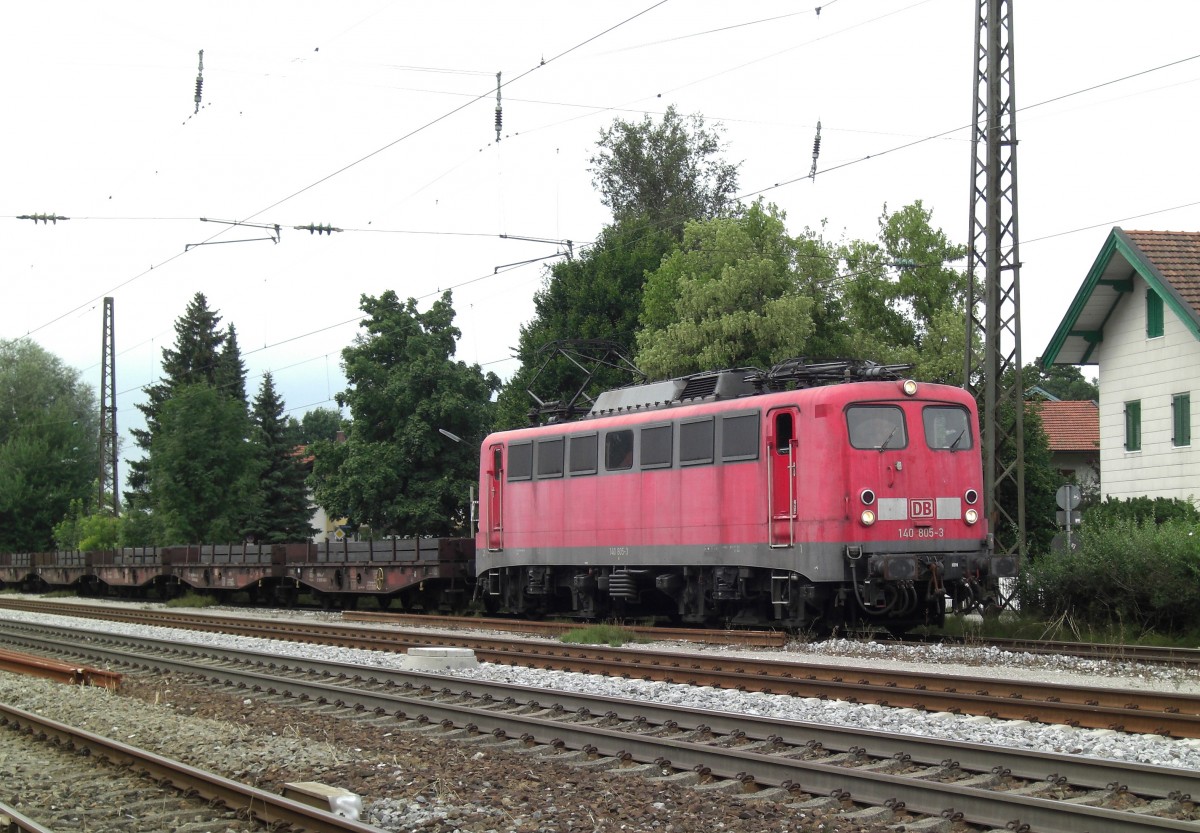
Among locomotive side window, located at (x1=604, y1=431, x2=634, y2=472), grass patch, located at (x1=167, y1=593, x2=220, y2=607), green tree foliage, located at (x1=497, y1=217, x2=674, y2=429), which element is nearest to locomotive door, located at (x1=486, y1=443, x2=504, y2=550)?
locomotive side window, located at (x1=604, y1=431, x2=634, y2=472)

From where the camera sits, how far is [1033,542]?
26531 mm

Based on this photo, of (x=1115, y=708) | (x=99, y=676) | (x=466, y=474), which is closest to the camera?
(x=1115, y=708)

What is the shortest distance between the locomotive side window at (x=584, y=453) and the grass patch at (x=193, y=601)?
Result: 17418 mm

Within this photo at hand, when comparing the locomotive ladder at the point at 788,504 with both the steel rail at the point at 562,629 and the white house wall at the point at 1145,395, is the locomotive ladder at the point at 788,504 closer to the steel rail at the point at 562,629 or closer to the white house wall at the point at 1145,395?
the steel rail at the point at 562,629

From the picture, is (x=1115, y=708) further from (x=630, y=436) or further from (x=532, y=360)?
(x=532, y=360)

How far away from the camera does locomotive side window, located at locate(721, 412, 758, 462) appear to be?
17.4 m

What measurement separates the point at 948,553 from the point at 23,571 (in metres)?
41.5

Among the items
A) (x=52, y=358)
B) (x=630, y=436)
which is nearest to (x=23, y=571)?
(x=52, y=358)

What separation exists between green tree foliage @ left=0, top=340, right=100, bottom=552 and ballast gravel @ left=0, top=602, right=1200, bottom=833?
50.3 m

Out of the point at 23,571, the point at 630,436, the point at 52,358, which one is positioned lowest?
the point at 23,571

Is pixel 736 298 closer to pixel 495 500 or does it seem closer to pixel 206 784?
pixel 495 500

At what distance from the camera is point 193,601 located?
3491 centimetres

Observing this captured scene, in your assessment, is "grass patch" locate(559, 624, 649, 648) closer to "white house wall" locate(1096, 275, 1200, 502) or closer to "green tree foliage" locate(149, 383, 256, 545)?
"white house wall" locate(1096, 275, 1200, 502)

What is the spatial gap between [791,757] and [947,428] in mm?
9262
